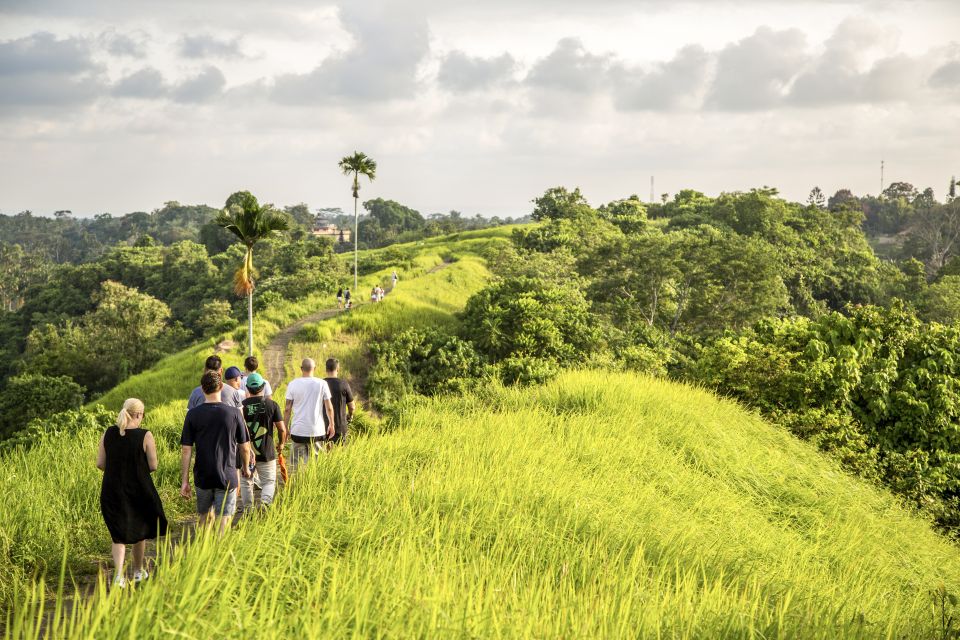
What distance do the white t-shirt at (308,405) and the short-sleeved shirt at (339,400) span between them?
571 mm

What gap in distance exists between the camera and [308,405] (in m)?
6.69

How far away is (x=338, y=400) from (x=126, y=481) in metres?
2.94

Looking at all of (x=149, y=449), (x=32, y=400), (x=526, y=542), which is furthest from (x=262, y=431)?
(x=32, y=400)

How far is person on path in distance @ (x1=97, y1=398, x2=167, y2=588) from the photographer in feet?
15.0

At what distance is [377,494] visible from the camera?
468cm

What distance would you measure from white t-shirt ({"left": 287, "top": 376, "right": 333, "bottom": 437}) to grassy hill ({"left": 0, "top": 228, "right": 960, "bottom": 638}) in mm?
847

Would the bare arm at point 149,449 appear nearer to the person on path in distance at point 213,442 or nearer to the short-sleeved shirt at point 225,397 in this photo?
the person on path in distance at point 213,442

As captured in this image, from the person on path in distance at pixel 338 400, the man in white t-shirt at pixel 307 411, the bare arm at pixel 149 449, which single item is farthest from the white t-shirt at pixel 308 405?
the bare arm at pixel 149 449

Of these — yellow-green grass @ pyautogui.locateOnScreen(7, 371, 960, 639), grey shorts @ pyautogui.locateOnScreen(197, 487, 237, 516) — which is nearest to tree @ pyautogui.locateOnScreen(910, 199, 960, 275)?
yellow-green grass @ pyautogui.locateOnScreen(7, 371, 960, 639)

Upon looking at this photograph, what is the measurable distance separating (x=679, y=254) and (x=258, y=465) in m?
23.5

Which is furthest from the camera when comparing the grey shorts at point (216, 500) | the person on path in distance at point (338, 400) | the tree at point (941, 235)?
the tree at point (941, 235)

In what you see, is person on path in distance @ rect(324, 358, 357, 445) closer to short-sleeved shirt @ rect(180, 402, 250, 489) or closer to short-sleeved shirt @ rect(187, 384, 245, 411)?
short-sleeved shirt @ rect(187, 384, 245, 411)

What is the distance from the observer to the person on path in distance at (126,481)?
180 inches

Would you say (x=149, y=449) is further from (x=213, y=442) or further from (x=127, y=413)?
(x=213, y=442)
